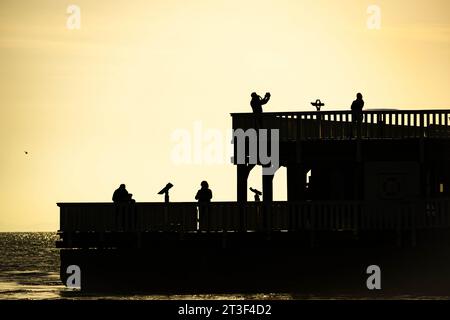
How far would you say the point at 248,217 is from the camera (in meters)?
52.5

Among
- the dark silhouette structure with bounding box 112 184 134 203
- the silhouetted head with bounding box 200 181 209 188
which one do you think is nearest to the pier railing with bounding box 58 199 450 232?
the dark silhouette structure with bounding box 112 184 134 203

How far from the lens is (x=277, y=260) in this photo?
172 ft

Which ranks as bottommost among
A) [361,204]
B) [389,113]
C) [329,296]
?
[329,296]

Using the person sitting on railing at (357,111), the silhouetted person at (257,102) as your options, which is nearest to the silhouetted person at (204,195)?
the silhouetted person at (257,102)

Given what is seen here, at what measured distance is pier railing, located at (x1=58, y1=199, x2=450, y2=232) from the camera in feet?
172

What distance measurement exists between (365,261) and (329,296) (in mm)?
2278

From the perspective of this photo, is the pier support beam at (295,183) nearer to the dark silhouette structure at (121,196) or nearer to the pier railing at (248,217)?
the pier railing at (248,217)

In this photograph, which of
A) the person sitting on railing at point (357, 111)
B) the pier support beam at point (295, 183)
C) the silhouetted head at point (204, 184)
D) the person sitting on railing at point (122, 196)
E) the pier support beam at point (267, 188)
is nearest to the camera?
the silhouetted head at point (204, 184)

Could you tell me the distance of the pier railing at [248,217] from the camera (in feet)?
A: 172

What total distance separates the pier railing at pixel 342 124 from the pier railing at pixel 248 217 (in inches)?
117

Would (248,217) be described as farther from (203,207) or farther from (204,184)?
(204,184)
